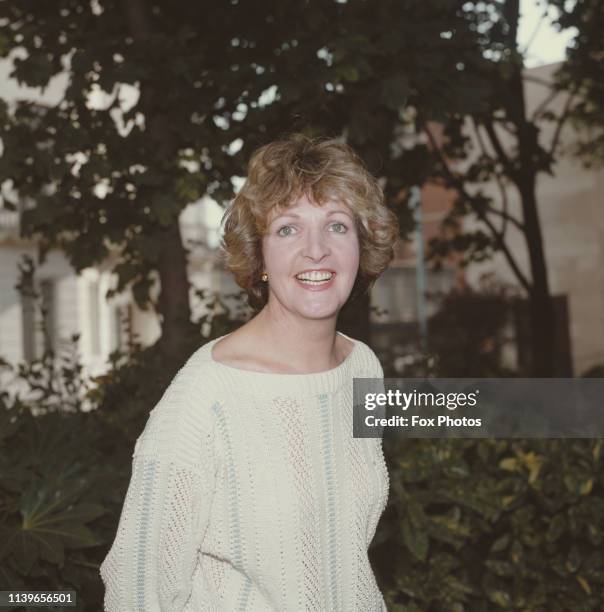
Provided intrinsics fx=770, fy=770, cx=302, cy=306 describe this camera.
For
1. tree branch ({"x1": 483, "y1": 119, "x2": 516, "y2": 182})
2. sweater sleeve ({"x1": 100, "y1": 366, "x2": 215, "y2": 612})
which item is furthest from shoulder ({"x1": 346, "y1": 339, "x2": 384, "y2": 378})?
tree branch ({"x1": 483, "y1": 119, "x2": 516, "y2": 182})

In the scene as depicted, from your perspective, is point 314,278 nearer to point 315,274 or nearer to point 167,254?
point 315,274

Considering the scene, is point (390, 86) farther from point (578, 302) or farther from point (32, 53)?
point (578, 302)

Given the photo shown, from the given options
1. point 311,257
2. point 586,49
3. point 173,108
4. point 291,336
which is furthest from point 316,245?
point 586,49

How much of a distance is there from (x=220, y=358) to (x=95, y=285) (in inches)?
892

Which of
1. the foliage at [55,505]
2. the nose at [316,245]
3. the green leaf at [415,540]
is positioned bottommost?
the green leaf at [415,540]

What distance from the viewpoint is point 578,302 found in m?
19.7

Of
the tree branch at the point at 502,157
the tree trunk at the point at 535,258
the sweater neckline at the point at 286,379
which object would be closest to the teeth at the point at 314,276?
the sweater neckline at the point at 286,379

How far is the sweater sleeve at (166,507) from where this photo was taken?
1.72 metres

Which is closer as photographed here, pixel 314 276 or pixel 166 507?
pixel 166 507

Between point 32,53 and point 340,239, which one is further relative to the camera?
point 32,53

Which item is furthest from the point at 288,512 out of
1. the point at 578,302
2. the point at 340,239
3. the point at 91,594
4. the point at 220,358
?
the point at 578,302

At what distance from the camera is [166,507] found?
5.63 ft

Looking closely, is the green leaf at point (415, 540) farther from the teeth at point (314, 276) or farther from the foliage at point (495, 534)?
the teeth at point (314, 276)

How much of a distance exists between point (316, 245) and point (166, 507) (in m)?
0.72
